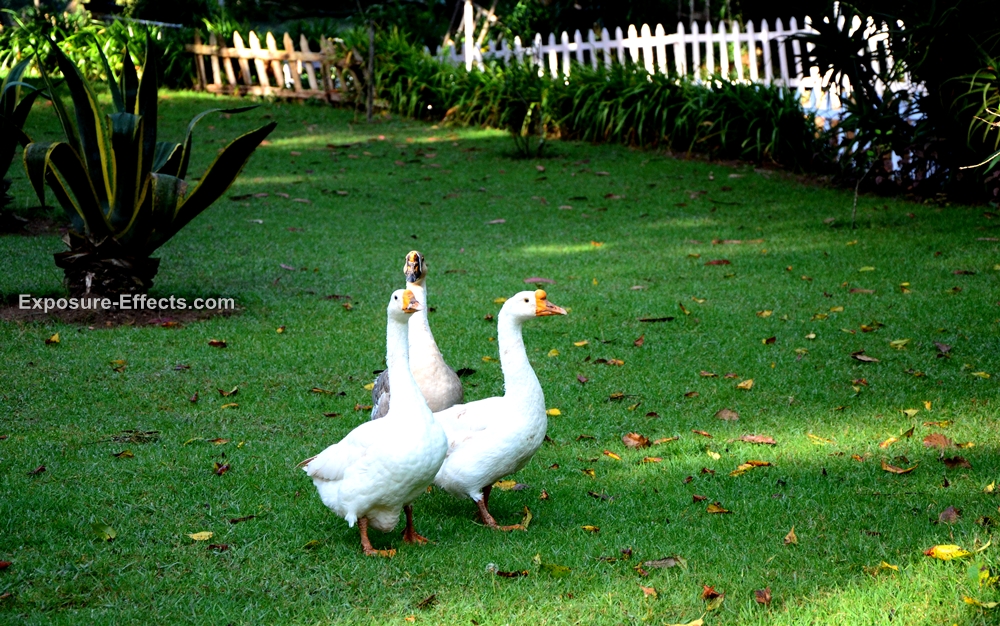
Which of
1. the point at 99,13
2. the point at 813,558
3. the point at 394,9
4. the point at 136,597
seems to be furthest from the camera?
the point at 99,13

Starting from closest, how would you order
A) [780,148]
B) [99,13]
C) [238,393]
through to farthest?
[238,393] < [780,148] < [99,13]

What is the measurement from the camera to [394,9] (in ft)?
76.1

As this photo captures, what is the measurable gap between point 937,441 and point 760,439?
90 centimetres

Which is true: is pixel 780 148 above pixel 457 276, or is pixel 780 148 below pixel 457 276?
above

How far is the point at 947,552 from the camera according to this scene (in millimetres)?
3994

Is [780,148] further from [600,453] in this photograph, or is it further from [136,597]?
[136,597]

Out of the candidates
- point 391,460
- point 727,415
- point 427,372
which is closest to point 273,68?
point 427,372

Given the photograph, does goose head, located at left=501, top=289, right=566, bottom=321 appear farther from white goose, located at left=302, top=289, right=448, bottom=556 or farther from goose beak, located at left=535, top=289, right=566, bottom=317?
white goose, located at left=302, top=289, right=448, bottom=556

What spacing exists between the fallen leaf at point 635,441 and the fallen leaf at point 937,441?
4.78 ft

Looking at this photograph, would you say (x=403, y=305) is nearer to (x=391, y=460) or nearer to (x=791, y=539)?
(x=391, y=460)

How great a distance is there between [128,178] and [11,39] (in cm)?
1412

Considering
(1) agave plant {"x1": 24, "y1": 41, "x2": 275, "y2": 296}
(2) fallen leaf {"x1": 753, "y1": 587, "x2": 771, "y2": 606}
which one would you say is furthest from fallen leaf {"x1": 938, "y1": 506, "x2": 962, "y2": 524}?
(1) agave plant {"x1": 24, "y1": 41, "x2": 275, "y2": 296}

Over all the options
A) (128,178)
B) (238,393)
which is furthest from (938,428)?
(128,178)

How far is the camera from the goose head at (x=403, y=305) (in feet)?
13.8
